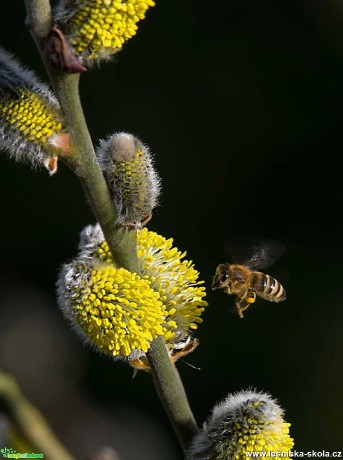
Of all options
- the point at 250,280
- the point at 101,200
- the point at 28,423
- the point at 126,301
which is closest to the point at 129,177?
the point at 101,200

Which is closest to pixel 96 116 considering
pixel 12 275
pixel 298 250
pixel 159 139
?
pixel 159 139

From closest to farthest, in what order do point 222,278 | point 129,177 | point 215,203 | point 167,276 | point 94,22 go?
point 94,22 → point 129,177 → point 167,276 → point 222,278 → point 215,203

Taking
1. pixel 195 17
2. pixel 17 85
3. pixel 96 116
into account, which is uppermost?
pixel 17 85

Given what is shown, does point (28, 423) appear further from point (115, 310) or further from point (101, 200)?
point (101, 200)

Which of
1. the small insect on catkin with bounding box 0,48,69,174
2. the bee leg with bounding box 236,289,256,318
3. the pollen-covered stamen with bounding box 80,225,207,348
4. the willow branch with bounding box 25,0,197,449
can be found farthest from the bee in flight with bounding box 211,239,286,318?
the small insect on catkin with bounding box 0,48,69,174

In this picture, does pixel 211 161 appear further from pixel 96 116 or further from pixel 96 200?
pixel 96 200

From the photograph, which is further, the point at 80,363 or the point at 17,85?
the point at 80,363

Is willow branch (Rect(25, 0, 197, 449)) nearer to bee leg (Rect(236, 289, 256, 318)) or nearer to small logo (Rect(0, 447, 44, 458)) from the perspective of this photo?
small logo (Rect(0, 447, 44, 458))
